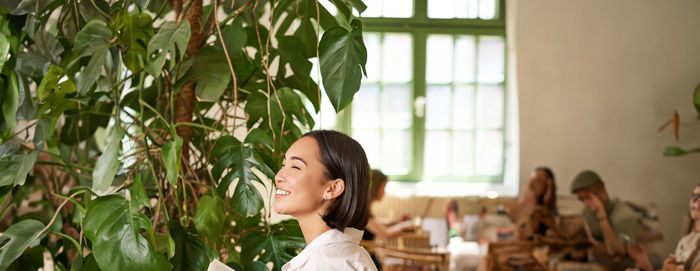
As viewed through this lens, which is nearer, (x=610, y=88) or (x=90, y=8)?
(x=90, y=8)

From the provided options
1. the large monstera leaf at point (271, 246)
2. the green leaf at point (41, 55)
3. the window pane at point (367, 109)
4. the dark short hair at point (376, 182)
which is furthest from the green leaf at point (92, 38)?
the window pane at point (367, 109)

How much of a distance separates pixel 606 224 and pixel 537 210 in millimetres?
751

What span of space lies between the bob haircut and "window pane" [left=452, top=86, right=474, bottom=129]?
268 inches

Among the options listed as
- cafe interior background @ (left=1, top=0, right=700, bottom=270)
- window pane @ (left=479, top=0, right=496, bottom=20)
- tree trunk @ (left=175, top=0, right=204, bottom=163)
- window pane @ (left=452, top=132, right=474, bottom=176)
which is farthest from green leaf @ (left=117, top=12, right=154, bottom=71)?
window pane @ (left=479, top=0, right=496, bottom=20)

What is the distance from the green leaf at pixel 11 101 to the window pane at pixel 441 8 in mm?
6636

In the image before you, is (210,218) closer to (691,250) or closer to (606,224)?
(691,250)

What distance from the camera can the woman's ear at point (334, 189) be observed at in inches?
58.9

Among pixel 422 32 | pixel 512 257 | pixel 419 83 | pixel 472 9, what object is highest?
pixel 472 9

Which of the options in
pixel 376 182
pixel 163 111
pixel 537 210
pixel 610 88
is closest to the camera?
pixel 163 111

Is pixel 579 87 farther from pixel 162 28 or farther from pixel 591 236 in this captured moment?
pixel 162 28

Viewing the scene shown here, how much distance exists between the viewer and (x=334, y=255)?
142 cm

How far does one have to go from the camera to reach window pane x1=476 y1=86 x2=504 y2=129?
824cm

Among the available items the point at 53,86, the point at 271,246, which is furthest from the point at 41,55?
the point at 271,246

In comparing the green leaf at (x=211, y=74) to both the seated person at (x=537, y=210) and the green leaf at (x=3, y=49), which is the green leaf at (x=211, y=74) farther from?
the seated person at (x=537, y=210)
